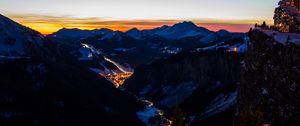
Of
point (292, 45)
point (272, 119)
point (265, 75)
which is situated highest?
point (292, 45)

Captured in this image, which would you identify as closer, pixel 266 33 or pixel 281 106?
pixel 281 106

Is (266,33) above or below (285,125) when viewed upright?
above

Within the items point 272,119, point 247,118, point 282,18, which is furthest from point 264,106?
point 282,18

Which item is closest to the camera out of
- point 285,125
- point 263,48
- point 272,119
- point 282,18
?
point 285,125

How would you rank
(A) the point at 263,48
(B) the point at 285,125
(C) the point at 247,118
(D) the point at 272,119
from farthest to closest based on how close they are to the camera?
(A) the point at 263,48 → (D) the point at 272,119 → (B) the point at 285,125 → (C) the point at 247,118

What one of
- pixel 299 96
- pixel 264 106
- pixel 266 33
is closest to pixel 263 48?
pixel 266 33

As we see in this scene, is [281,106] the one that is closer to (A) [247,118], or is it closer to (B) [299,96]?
(B) [299,96]
